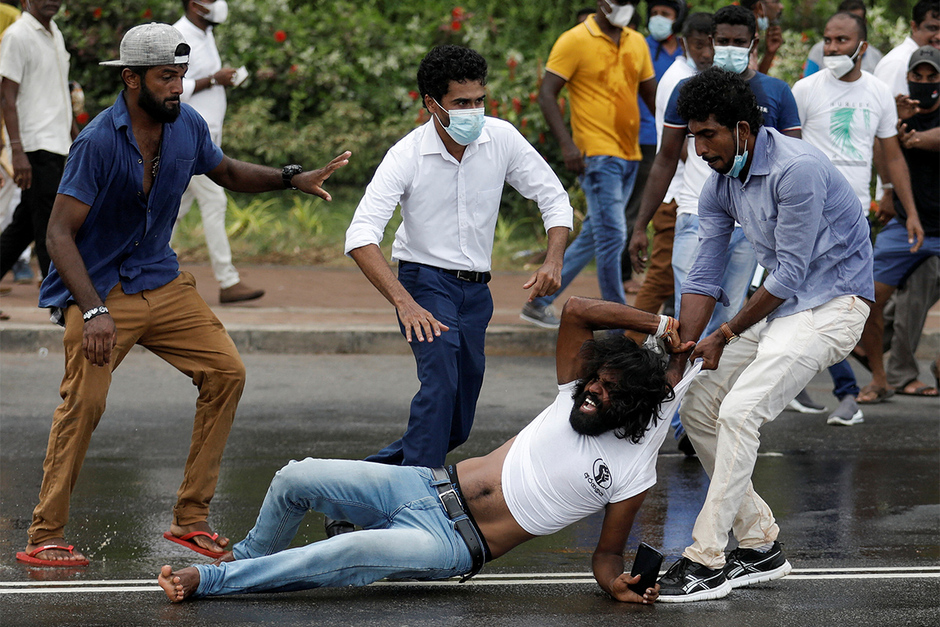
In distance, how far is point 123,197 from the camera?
4.86m

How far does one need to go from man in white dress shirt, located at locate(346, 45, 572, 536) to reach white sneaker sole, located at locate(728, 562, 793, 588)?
126 cm

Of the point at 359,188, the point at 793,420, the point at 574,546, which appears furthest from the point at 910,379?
the point at 359,188

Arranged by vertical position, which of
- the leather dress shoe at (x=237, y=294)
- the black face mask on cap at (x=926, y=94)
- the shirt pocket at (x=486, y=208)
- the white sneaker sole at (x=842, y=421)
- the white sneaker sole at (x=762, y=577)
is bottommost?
the leather dress shoe at (x=237, y=294)

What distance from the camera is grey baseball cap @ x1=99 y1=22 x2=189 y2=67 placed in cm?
475

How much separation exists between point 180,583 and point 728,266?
3.54 m

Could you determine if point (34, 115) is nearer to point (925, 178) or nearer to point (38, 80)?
point (38, 80)

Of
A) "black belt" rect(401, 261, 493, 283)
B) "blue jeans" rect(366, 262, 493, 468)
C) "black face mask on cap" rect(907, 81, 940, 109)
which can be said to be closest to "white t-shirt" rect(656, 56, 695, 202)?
"black face mask on cap" rect(907, 81, 940, 109)

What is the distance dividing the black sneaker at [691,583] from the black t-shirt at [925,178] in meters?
4.06

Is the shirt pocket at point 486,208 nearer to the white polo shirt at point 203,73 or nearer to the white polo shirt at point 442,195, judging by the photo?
the white polo shirt at point 442,195

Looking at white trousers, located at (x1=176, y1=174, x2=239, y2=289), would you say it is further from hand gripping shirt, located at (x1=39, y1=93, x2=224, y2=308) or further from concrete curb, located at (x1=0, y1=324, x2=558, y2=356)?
hand gripping shirt, located at (x1=39, y1=93, x2=224, y2=308)

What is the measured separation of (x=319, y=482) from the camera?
14.3ft

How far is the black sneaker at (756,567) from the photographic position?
4.62 m

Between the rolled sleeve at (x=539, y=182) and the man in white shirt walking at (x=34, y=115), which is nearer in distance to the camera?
the rolled sleeve at (x=539, y=182)

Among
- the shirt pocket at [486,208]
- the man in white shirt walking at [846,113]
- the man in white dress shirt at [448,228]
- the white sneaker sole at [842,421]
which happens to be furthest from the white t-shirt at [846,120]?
the shirt pocket at [486,208]
